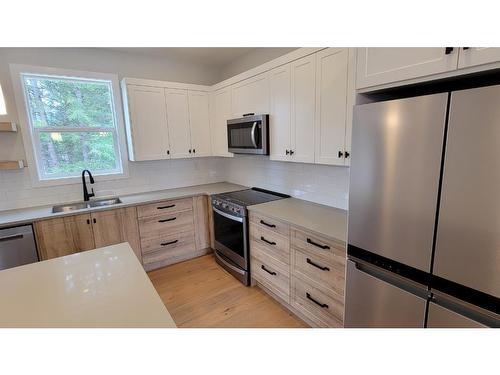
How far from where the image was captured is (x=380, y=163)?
4.11 feet

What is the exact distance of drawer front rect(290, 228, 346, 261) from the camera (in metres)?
1.67

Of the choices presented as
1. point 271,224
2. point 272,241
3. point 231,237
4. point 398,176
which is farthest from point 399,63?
point 231,237

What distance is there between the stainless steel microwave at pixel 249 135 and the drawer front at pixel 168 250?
1.30 m

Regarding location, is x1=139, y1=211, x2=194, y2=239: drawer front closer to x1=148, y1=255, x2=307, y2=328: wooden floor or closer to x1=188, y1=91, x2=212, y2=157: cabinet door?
x1=148, y1=255, x2=307, y2=328: wooden floor

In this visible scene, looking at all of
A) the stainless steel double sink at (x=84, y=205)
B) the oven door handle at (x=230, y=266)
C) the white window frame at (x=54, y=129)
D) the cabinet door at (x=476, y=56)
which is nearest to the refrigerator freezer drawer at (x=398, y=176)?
the cabinet door at (x=476, y=56)

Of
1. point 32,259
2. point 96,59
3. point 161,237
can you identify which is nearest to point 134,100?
point 96,59

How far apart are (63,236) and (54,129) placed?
1274 mm

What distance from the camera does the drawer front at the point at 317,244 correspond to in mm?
1675

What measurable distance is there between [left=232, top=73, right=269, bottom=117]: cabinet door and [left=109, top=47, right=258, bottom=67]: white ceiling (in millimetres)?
602

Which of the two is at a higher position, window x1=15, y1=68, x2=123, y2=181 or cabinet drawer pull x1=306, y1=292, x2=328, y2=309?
window x1=15, y1=68, x2=123, y2=181

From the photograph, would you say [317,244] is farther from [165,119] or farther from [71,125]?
[71,125]

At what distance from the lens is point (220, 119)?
332cm

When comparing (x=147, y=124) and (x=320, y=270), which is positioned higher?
(x=147, y=124)

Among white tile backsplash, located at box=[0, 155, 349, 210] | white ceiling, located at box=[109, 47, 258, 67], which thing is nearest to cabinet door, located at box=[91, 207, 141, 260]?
white tile backsplash, located at box=[0, 155, 349, 210]
